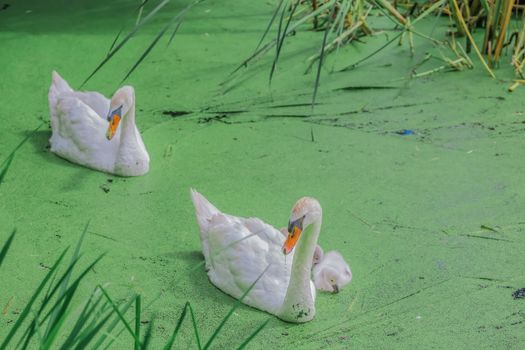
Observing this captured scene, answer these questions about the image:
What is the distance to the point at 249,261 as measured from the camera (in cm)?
327

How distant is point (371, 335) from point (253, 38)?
9.39 feet

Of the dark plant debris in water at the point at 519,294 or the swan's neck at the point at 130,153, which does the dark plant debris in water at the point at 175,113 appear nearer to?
the swan's neck at the point at 130,153

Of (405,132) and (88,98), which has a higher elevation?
(88,98)

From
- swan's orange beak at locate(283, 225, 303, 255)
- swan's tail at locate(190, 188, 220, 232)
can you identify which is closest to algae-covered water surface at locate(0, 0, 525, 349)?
swan's tail at locate(190, 188, 220, 232)

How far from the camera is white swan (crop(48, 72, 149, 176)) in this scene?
4180mm

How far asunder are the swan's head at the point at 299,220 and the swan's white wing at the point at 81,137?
132 cm

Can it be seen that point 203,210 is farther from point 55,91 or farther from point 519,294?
point 55,91

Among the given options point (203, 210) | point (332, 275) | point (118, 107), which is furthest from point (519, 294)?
point (118, 107)

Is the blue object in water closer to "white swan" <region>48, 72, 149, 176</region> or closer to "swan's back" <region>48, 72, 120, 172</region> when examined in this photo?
"white swan" <region>48, 72, 149, 176</region>

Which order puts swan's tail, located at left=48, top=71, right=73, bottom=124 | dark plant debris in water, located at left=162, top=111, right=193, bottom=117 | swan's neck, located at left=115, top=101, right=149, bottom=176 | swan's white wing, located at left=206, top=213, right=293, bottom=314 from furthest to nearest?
dark plant debris in water, located at left=162, top=111, right=193, bottom=117
swan's tail, located at left=48, top=71, right=73, bottom=124
swan's neck, located at left=115, top=101, right=149, bottom=176
swan's white wing, located at left=206, top=213, right=293, bottom=314

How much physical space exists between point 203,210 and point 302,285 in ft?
1.99

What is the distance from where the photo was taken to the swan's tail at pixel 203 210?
353 centimetres

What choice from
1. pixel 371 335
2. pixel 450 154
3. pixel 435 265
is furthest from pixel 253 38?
pixel 371 335

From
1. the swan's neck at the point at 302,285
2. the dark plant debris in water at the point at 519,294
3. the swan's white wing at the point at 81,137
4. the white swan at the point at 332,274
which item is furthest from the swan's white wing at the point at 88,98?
the dark plant debris in water at the point at 519,294
